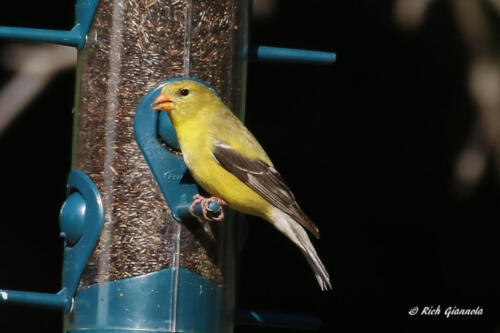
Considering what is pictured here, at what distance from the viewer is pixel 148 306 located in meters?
4.24

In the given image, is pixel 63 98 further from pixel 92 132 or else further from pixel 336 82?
pixel 92 132

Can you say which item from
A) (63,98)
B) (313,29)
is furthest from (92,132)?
(313,29)

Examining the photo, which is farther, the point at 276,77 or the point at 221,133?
the point at 276,77

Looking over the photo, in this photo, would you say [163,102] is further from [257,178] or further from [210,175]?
[257,178]

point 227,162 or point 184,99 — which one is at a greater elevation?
point 184,99

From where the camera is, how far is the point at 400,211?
767 cm

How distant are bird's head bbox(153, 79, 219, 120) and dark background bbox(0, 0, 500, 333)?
2672 millimetres

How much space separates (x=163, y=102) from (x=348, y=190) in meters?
3.30

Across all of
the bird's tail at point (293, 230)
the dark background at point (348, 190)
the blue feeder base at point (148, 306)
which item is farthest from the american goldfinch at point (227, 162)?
the dark background at point (348, 190)

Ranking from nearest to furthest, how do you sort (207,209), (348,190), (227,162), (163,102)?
(207,209) → (163,102) → (227,162) → (348,190)

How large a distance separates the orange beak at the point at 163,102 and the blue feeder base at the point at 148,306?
66cm

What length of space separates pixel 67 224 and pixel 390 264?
11.6 feet

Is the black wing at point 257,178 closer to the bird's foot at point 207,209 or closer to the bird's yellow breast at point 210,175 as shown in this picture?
the bird's yellow breast at point 210,175

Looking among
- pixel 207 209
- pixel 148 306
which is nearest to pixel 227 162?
pixel 207 209
